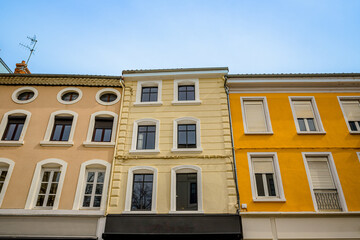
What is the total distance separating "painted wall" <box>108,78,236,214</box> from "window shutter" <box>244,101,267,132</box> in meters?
1.18

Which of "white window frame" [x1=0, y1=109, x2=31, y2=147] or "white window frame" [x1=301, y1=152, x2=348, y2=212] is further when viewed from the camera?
"white window frame" [x1=0, y1=109, x2=31, y2=147]

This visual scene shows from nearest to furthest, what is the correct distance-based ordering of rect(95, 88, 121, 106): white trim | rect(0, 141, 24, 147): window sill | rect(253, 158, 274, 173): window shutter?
rect(253, 158, 274, 173): window shutter
rect(0, 141, 24, 147): window sill
rect(95, 88, 121, 106): white trim

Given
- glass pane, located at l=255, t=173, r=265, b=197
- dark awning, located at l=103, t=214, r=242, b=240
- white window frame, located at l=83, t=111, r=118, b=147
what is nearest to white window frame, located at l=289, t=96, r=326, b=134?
glass pane, located at l=255, t=173, r=265, b=197

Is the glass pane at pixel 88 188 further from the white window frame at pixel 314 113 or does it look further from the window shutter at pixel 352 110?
the window shutter at pixel 352 110

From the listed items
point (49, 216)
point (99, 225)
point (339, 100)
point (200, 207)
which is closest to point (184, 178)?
point (200, 207)

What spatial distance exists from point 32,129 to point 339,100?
1603 cm

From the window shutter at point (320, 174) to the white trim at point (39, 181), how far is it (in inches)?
441

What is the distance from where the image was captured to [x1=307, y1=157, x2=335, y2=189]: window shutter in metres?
9.91

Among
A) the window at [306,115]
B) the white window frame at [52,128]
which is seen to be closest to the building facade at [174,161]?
the white window frame at [52,128]

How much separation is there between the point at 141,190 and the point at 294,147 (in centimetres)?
738

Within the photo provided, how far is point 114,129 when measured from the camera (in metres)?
11.4

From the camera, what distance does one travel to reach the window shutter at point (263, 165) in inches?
405

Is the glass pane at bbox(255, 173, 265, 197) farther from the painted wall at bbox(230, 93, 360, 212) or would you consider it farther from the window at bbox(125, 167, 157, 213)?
the window at bbox(125, 167, 157, 213)

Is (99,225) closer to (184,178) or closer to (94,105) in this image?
(184,178)
